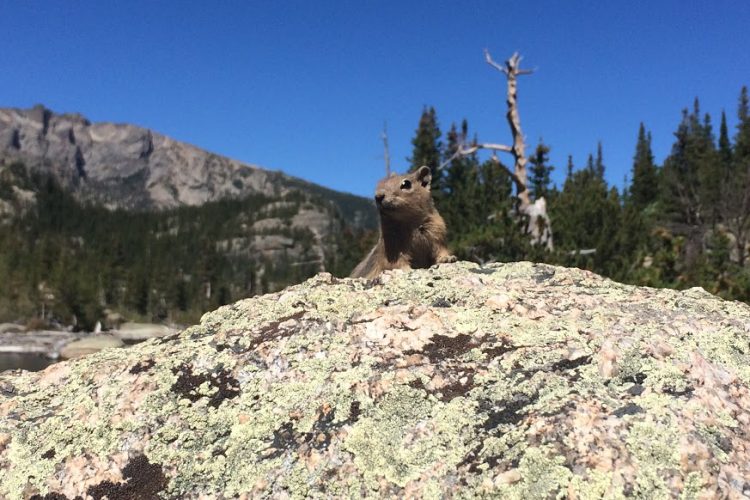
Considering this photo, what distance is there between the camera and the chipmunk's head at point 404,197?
23.2 ft

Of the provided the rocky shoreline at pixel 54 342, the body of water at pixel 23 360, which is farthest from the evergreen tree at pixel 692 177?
the body of water at pixel 23 360

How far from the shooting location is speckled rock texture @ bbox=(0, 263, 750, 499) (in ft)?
7.52

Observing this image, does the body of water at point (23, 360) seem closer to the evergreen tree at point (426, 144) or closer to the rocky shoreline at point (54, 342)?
the rocky shoreline at point (54, 342)

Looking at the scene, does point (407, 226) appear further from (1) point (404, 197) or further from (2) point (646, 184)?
(2) point (646, 184)

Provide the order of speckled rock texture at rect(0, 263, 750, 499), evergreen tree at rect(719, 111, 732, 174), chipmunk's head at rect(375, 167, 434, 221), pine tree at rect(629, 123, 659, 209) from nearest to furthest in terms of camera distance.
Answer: speckled rock texture at rect(0, 263, 750, 499), chipmunk's head at rect(375, 167, 434, 221), pine tree at rect(629, 123, 659, 209), evergreen tree at rect(719, 111, 732, 174)

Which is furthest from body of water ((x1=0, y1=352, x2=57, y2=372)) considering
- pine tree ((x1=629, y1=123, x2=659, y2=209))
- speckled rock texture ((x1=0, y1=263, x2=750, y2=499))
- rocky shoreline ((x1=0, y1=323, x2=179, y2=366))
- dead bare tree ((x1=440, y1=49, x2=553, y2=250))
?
pine tree ((x1=629, y1=123, x2=659, y2=209))

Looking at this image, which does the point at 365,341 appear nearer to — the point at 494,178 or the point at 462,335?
the point at 462,335

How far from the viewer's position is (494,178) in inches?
936

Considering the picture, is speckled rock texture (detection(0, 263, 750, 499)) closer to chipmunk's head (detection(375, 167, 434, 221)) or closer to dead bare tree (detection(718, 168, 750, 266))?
chipmunk's head (detection(375, 167, 434, 221))

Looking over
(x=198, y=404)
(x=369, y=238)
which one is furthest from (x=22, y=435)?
(x=369, y=238)

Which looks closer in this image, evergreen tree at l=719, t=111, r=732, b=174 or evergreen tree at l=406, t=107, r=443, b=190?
evergreen tree at l=406, t=107, r=443, b=190

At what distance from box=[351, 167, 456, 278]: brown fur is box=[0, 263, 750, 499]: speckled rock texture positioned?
3.33 metres

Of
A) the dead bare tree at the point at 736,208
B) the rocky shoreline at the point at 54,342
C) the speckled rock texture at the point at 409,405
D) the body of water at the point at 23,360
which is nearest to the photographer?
the speckled rock texture at the point at 409,405

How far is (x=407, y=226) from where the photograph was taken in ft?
23.8
